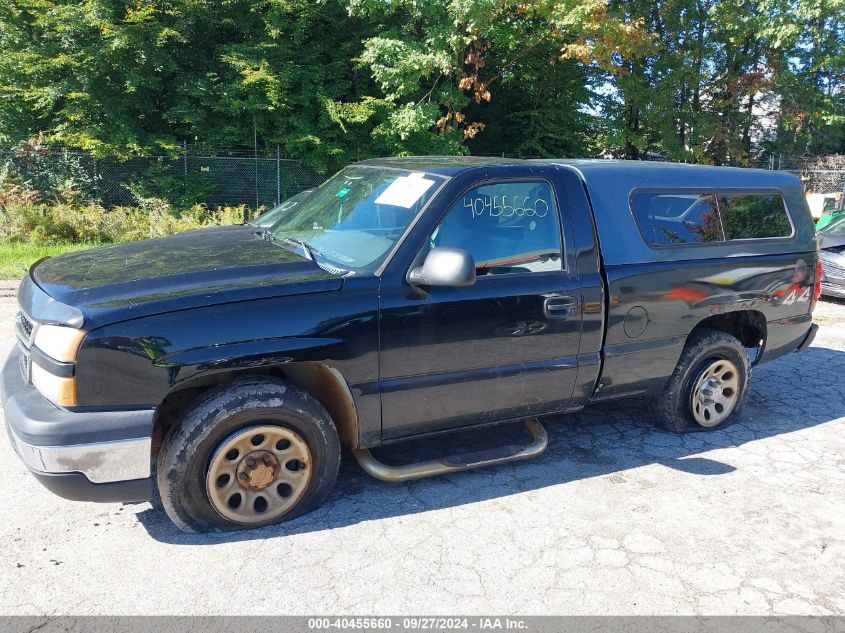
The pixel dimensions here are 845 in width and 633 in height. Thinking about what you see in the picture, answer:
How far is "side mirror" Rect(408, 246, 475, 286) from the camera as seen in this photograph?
3178 millimetres

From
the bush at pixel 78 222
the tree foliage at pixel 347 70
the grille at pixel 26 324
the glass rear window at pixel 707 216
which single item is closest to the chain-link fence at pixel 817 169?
the tree foliage at pixel 347 70

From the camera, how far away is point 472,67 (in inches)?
697

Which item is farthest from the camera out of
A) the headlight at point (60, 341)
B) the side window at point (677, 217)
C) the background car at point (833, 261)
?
the background car at point (833, 261)

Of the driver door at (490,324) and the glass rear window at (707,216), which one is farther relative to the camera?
the glass rear window at (707,216)

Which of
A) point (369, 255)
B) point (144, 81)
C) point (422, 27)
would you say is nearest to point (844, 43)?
point (422, 27)

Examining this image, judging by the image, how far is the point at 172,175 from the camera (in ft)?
51.8

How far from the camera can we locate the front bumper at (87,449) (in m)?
2.77

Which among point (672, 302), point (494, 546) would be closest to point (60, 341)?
point (494, 546)

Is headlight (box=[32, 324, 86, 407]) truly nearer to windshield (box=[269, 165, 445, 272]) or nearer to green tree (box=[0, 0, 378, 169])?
windshield (box=[269, 165, 445, 272])

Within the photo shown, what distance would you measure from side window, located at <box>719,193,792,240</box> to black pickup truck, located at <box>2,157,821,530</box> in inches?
0.8

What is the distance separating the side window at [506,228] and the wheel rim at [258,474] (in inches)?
51.8

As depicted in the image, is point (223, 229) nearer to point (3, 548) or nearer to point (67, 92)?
point (3, 548)

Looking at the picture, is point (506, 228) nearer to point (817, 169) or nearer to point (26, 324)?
point (26, 324)

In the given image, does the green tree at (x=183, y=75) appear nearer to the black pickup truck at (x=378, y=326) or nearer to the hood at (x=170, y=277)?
the black pickup truck at (x=378, y=326)
